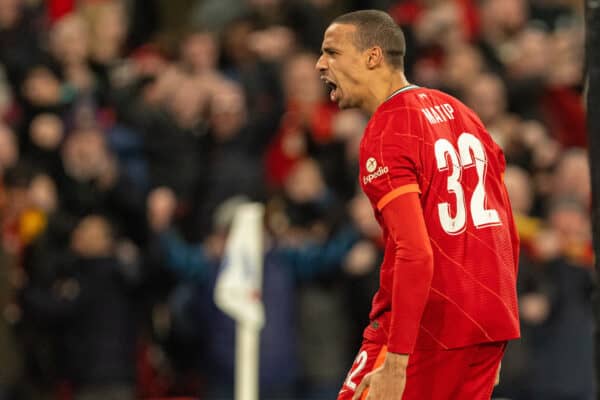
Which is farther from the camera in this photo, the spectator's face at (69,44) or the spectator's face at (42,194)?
the spectator's face at (69,44)

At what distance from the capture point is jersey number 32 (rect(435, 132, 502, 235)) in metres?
4.51

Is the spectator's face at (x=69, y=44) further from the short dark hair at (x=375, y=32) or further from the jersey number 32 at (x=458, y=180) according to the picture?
the jersey number 32 at (x=458, y=180)

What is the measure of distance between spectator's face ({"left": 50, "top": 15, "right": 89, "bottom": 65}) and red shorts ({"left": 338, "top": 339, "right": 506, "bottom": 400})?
713 cm

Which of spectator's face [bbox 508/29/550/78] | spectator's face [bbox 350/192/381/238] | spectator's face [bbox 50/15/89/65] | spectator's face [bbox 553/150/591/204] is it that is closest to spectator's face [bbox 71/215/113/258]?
spectator's face [bbox 350/192/381/238]

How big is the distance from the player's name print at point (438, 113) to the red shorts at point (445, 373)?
82 cm

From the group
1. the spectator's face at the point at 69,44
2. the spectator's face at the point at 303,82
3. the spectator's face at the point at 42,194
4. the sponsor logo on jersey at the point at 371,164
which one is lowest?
the spectator's face at the point at 42,194

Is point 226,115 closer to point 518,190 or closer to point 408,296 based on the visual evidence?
point 518,190

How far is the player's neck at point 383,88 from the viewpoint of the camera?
4664 mm

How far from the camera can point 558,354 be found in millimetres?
9211

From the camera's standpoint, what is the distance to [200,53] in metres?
11.4

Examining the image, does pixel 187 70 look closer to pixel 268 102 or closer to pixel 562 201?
pixel 268 102

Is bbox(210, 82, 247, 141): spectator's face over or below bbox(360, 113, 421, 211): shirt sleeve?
below

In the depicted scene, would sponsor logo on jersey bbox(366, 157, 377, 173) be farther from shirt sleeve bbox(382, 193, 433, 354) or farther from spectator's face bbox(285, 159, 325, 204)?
spectator's face bbox(285, 159, 325, 204)

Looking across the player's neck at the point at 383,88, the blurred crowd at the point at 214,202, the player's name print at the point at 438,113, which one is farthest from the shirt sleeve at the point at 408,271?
the blurred crowd at the point at 214,202
